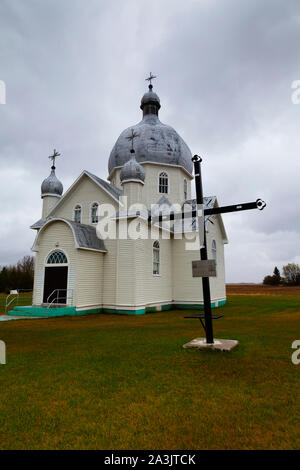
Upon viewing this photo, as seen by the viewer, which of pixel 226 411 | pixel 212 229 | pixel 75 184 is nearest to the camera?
pixel 226 411

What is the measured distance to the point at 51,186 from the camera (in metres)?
19.8

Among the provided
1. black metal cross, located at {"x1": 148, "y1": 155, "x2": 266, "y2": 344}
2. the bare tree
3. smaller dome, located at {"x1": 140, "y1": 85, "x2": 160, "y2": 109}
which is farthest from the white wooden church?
the bare tree

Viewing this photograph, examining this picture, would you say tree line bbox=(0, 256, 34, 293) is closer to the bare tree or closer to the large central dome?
the large central dome

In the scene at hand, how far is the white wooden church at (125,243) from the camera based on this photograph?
1582 cm

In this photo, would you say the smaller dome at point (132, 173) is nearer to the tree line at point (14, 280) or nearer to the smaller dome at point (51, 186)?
the smaller dome at point (51, 186)

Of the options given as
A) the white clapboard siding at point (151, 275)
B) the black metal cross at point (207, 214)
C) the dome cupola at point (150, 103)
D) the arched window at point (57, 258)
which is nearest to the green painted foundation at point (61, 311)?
the white clapboard siding at point (151, 275)

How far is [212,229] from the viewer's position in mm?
21703

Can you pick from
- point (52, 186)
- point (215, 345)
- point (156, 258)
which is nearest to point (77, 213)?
point (52, 186)

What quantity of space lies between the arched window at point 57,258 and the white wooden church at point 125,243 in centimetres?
5

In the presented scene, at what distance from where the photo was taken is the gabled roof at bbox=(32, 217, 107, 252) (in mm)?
15547

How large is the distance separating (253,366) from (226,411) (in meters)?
2.17

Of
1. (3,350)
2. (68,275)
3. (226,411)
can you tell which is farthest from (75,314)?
(226,411)
